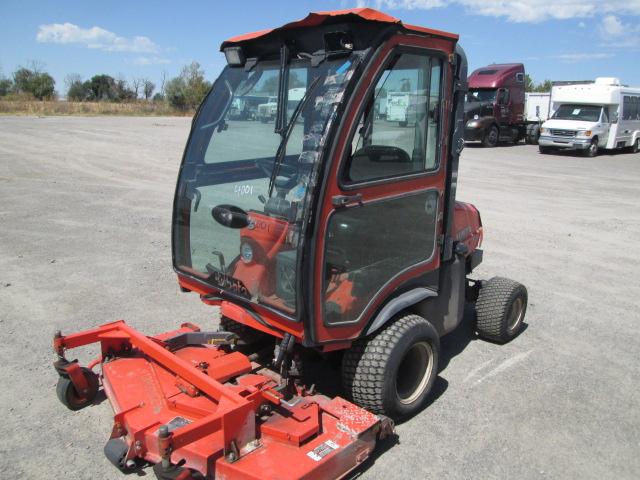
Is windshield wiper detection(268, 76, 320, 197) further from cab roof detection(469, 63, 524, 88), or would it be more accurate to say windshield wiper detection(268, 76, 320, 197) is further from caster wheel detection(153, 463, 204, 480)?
cab roof detection(469, 63, 524, 88)

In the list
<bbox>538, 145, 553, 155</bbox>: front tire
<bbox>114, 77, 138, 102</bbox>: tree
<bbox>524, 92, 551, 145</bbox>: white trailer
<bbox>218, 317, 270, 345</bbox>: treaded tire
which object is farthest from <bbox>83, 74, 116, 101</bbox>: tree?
<bbox>218, 317, 270, 345</bbox>: treaded tire

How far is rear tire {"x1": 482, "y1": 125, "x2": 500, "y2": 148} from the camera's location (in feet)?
74.0

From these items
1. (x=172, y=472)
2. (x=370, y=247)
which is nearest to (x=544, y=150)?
(x=370, y=247)

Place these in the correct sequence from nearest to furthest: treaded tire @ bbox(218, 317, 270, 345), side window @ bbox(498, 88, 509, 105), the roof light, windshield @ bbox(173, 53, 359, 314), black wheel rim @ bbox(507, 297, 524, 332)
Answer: windshield @ bbox(173, 53, 359, 314), the roof light, treaded tire @ bbox(218, 317, 270, 345), black wheel rim @ bbox(507, 297, 524, 332), side window @ bbox(498, 88, 509, 105)

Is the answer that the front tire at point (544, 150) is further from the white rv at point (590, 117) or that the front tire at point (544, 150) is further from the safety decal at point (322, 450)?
the safety decal at point (322, 450)

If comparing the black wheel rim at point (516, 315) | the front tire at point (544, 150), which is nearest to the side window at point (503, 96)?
the front tire at point (544, 150)

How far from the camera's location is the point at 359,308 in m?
3.21

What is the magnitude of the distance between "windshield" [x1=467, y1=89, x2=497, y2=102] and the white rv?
240 centimetres

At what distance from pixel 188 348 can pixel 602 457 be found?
8.83ft

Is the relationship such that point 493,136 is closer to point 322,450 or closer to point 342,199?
point 342,199

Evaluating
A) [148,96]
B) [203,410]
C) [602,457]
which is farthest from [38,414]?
[148,96]

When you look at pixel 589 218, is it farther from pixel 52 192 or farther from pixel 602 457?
pixel 52 192

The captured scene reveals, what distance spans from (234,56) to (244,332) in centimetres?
188

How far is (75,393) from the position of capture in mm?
3588
